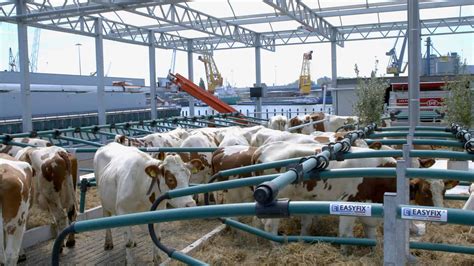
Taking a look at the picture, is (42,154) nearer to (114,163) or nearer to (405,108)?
(114,163)

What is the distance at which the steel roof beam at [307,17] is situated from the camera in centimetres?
1577

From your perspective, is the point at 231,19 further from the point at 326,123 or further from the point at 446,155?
the point at 446,155

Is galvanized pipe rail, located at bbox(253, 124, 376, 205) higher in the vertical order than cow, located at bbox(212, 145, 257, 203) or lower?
higher

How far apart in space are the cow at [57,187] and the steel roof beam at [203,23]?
8711 mm

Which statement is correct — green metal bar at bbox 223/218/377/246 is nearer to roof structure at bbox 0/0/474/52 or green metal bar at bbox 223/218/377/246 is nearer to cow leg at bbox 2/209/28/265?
cow leg at bbox 2/209/28/265

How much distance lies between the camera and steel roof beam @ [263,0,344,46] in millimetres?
15773

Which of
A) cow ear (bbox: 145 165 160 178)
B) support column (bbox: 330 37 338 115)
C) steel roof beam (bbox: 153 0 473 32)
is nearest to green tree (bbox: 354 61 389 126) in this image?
steel roof beam (bbox: 153 0 473 32)

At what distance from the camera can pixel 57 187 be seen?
6.94m

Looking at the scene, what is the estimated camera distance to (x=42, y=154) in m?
7.18

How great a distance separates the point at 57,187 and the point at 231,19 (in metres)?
15.5

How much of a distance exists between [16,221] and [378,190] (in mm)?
4211

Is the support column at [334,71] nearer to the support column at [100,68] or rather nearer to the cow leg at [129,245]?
the support column at [100,68]

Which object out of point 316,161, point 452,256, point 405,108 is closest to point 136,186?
point 316,161

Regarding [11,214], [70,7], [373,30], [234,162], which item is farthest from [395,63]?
[11,214]
